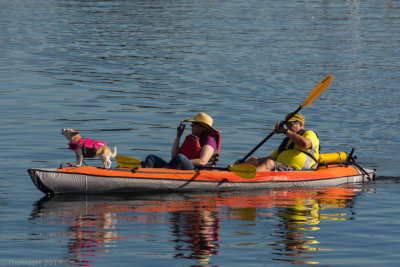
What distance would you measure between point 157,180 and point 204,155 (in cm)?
90

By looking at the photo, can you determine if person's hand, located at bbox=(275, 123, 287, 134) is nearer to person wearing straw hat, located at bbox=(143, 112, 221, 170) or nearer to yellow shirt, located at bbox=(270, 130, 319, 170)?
yellow shirt, located at bbox=(270, 130, 319, 170)

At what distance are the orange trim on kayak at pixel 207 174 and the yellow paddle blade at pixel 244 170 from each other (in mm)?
80

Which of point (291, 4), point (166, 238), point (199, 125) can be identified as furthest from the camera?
point (291, 4)

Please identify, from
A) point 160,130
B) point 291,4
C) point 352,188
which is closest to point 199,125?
point 352,188

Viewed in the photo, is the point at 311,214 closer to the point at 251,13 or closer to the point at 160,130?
the point at 160,130

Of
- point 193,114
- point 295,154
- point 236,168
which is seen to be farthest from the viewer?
point 193,114

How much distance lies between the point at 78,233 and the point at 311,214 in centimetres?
365

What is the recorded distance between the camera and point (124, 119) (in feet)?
63.8

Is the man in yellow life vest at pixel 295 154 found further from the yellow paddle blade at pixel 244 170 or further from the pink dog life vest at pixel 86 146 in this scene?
the pink dog life vest at pixel 86 146

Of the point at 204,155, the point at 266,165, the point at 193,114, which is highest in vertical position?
the point at 193,114

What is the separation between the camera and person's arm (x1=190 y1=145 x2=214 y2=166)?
13.1 m

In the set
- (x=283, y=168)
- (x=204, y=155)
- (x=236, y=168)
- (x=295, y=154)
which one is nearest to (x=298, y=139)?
(x=295, y=154)

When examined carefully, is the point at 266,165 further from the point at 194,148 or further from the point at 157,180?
the point at 157,180

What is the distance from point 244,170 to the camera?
13.3 metres
